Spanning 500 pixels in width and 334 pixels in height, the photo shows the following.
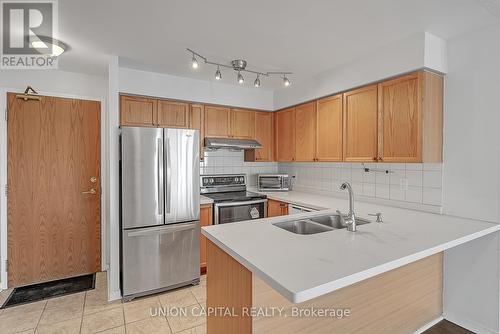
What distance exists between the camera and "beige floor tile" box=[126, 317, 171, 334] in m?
2.06

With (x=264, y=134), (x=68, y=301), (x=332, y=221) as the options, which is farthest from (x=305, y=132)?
(x=68, y=301)

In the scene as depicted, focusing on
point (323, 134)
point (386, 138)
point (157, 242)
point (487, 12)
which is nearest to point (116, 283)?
point (157, 242)

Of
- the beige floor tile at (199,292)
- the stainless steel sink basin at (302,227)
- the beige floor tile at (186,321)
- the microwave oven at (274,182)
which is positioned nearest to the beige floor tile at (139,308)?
the beige floor tile at (186,321)

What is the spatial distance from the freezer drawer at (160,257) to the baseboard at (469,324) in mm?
2383

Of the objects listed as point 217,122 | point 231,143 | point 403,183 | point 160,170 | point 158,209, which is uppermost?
point 217,122

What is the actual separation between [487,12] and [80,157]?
13.0 ft

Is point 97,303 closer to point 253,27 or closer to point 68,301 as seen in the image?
point 68,301

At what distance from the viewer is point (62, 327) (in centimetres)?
211

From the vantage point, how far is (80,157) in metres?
3.00

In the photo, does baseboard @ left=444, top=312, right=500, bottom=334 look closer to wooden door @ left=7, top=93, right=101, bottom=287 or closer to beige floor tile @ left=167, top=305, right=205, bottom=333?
beige floor tile @ left=167, top=305, right=205, bottom=333

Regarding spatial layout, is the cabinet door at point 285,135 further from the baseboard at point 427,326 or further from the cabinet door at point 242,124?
the baseboard at point 427,326

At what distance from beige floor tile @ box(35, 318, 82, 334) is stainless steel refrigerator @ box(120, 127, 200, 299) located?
0.42 metres

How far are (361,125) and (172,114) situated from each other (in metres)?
2.14

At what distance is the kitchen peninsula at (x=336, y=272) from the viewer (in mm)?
1143
